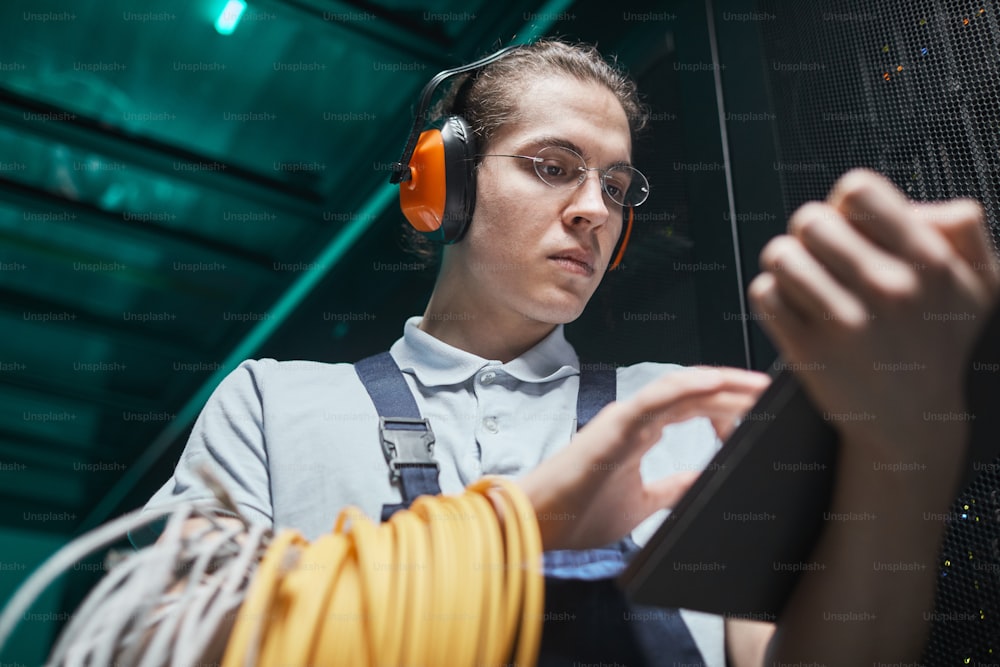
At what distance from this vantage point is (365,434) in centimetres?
109

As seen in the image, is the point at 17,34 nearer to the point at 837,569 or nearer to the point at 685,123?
the point at 685,123

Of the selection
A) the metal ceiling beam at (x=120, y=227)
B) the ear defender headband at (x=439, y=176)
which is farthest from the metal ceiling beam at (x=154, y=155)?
the ear defender headband at (x=439, y=176)

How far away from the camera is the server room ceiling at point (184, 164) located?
2348 millimetres

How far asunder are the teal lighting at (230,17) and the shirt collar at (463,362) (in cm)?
145

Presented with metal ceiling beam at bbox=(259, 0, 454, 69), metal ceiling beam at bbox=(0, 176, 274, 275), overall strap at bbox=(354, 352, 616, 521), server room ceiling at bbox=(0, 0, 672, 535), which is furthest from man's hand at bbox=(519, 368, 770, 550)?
metal ceiling beam at bbox=(0, 176, 274, 275)

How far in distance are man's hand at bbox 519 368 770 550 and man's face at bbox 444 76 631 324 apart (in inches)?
23.3

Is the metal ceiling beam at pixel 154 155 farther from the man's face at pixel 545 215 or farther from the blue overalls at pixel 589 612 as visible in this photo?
the blue overalls at pixel 589 612

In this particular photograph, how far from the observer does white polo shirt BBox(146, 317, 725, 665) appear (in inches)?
40.8

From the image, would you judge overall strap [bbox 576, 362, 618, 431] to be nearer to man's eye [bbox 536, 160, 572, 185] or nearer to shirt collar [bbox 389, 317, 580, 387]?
shirt collar [bbox 389, 317, 580, 387]

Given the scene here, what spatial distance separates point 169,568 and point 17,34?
2409 mm

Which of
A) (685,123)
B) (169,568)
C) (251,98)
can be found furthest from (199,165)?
(169,568)

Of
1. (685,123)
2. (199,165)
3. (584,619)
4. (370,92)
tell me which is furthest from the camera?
(199,165)

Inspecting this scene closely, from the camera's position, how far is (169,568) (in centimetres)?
60

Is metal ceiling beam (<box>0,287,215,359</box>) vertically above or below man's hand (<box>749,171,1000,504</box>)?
above
